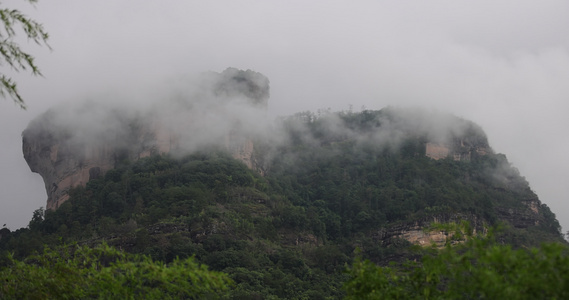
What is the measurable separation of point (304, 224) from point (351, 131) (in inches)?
1396

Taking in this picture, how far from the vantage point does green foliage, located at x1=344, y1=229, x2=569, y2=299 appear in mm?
11852

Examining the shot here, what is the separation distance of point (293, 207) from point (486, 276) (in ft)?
206

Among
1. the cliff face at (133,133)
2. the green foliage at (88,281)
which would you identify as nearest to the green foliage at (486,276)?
the green foliage at (88,281)

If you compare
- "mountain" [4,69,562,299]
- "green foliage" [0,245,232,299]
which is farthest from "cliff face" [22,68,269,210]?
"green foliage" [0,245,232,299]

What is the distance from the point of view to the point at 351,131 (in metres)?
105

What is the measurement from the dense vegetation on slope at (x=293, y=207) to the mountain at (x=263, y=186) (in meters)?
0.19

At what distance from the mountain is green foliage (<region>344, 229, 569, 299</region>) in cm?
3312

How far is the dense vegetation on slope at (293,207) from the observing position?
197 ft

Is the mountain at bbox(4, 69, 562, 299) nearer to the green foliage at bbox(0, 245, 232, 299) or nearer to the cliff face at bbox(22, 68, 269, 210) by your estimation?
the cliff face at bbox(22, 68, 269, 210)

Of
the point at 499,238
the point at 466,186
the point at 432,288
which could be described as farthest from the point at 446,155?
the point at 432,288

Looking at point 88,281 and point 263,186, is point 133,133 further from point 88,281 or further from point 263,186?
point 88,281

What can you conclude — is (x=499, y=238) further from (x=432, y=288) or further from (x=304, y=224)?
(x=432, y=288)

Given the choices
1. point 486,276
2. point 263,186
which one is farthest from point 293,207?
point 486,276

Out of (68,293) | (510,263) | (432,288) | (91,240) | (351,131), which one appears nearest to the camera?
(510,263)
